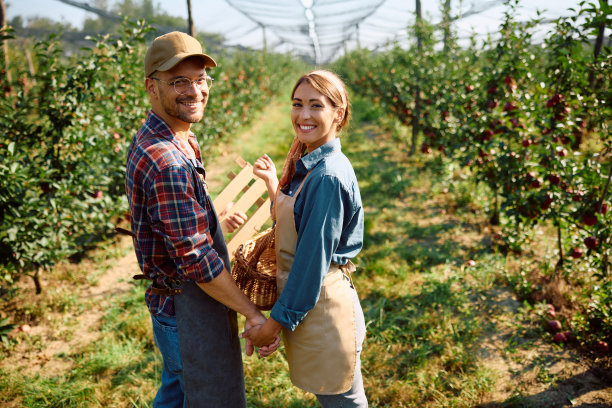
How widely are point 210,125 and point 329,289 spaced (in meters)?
5.73

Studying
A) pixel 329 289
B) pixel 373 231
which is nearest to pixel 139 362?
pixel 329 289

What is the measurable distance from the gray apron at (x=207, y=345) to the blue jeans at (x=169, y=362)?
0.29 ft

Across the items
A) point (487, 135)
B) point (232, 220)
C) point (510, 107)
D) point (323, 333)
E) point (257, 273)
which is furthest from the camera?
point (487, 135)

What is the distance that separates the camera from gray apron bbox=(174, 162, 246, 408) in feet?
4.31

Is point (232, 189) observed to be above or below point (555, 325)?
above

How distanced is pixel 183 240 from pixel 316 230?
0.41 meters

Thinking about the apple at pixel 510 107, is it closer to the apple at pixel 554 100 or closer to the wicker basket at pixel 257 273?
the apple at pixel 554 100

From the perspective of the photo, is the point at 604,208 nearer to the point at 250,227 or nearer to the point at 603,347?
the point at 603,347

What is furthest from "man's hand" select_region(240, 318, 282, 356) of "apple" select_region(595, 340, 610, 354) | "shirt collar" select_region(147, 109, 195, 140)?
"apple" select_region(595, 340, 610, 354)

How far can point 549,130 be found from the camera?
2814mm

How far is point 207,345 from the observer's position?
134 centimetres

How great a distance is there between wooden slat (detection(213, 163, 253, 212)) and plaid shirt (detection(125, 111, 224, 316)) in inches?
27.9

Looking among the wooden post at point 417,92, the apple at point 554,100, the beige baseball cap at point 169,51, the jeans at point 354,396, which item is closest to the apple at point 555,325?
the apple at point 554,100

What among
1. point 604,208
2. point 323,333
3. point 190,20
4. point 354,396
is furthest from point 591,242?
point 190,20
